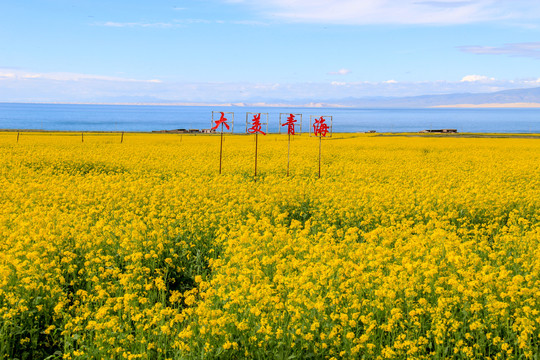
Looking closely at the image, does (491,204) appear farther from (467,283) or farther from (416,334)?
(416,334)

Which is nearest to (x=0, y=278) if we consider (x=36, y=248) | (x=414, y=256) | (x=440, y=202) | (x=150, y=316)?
(x=36, y=248)

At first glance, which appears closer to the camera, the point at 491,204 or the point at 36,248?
the point at 36,248

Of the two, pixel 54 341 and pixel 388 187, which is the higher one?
pixel 388 187

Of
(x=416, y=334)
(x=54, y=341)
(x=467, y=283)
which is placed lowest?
(x=54, y=341)

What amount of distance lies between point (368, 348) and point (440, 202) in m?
8.79

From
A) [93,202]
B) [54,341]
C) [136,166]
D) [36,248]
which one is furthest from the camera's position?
[136,166]

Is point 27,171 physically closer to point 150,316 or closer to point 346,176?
point 346,176

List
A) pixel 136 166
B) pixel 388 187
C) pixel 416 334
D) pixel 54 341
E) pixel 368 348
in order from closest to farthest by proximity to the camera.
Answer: pixel 368 348 < pixel 416 334 < pixel 54 341 < pixel 388 187 < pixel 136 166

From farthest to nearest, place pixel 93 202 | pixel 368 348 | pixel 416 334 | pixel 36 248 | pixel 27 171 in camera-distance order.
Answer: pixel 27 171 → pixel 93 202 → pixel 36 248 → pixel 416 334 → pixel 368 348

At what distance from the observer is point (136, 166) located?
2295cm

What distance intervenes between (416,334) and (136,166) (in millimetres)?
19318

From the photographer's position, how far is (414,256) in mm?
8273

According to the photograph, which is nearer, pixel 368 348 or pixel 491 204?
pixel 368 348

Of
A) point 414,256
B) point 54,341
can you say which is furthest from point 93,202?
point 414,256
